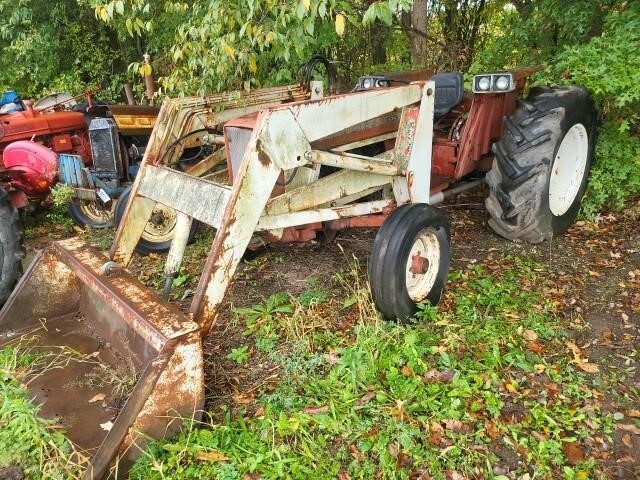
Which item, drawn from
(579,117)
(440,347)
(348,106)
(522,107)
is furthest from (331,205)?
(579,117)

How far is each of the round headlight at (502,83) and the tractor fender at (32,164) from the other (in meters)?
3.95

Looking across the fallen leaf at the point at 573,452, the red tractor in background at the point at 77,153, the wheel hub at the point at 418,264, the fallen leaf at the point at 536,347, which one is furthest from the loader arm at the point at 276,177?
the fallen leaf at the point at 573,452

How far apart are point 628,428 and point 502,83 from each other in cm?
227

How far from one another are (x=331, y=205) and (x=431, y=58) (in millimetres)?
6298

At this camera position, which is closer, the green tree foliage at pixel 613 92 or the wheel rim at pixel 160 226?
the green tree foliage at pixel 613 92

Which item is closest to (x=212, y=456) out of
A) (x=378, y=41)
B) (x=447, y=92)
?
(x=447, y=92)

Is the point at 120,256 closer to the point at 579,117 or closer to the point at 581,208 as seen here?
the point at 579,117

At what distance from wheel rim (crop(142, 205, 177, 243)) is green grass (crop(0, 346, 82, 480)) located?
6.78ft

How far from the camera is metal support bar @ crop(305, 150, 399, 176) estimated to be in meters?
2.55

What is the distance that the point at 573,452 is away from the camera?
2.22 metres

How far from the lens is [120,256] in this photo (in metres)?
2.89

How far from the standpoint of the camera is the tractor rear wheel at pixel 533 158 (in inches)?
141

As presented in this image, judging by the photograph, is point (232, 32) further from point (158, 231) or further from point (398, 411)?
point (398, 411)

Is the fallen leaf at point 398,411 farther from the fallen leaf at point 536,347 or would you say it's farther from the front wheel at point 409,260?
the fallen leaf at point 536,347
